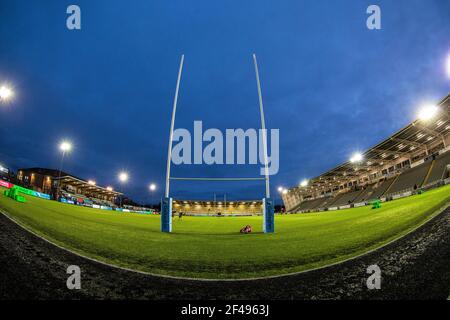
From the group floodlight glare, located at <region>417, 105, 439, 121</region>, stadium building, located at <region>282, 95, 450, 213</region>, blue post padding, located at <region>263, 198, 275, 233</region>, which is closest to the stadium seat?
stadium building, located at <region>282, 95, 450, 213</region>

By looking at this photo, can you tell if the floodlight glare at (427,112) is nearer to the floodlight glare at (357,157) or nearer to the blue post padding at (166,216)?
the floodlight glare at (357,157)

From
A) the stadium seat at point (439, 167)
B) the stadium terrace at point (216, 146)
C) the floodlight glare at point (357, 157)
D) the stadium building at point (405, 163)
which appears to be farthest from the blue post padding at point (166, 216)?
the floodlight glare at point (357, 157)

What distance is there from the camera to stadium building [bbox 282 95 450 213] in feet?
87.7

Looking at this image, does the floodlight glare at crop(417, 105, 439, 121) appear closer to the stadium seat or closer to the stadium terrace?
the stadium seat

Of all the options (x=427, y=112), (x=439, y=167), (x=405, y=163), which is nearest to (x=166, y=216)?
(x=427, y=112)

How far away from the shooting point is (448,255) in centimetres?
432

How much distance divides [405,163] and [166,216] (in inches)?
1921

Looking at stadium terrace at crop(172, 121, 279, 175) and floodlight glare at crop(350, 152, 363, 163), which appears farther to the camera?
floodlight glare at crop(350, 152, 363, 163)

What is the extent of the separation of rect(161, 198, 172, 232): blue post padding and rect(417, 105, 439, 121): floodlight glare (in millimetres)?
35092

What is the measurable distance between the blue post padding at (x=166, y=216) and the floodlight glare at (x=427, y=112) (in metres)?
35.1

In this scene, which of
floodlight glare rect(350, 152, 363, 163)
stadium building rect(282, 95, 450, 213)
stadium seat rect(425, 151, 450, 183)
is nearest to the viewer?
stadium seat rect(425, 151, 450, 183)

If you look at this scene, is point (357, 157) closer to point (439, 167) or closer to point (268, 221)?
point (439, 167)

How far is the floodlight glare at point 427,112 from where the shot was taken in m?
25.3
